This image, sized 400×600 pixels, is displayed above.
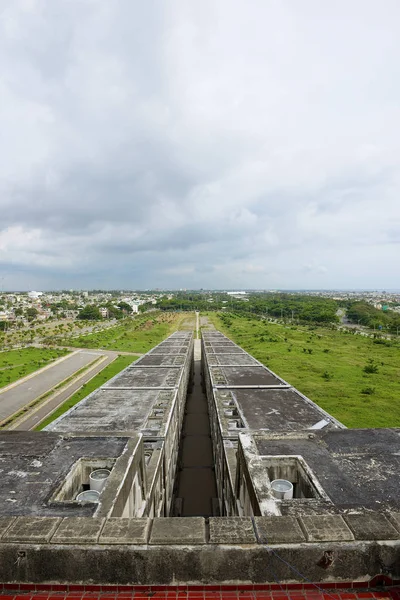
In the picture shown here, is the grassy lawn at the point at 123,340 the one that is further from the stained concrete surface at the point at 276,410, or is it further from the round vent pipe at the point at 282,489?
the round vent pipe at the point at 282,489

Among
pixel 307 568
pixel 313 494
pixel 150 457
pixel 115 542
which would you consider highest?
pixel 115 542

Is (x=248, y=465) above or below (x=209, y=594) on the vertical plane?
below

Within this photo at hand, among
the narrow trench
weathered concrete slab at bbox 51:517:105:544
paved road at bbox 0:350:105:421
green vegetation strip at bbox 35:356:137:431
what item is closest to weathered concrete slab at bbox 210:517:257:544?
weathered concrete slab at bbox 51:517:105:544

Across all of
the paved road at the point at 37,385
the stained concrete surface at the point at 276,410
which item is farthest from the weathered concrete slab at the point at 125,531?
the paved road at the point at 37,385

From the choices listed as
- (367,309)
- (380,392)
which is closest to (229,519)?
(380,392)

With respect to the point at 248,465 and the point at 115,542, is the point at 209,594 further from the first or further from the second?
the point at 248,465

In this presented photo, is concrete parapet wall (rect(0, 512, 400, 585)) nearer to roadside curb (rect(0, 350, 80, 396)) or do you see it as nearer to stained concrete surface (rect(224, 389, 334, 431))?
stained concrete surface (rect(224, 389, 334, 431))
